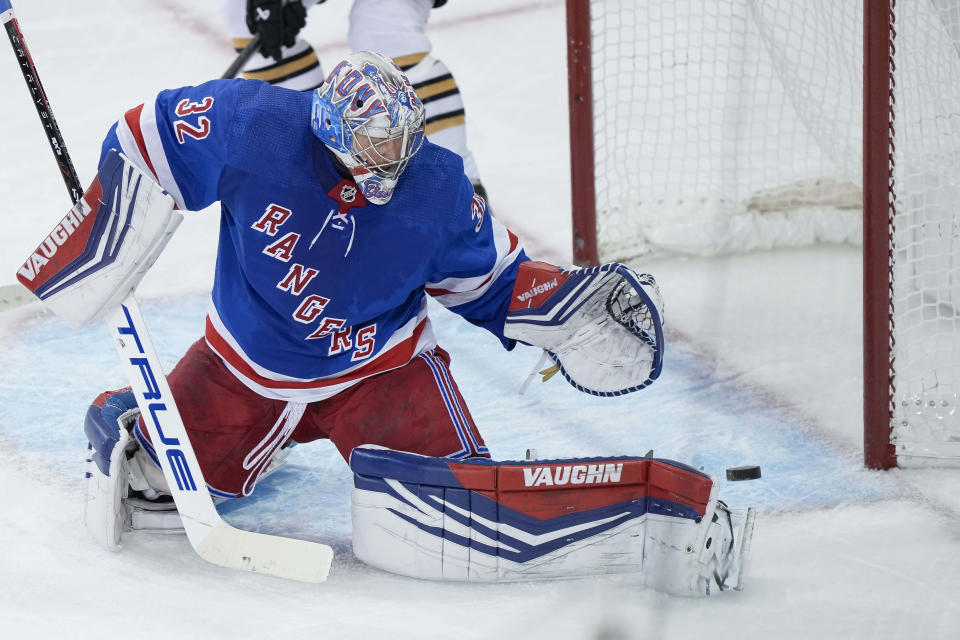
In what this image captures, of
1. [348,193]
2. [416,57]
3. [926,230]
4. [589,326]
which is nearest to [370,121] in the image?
[348,193]

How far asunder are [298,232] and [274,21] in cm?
155

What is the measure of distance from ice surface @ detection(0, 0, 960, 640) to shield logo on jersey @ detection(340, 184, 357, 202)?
60 centimetres

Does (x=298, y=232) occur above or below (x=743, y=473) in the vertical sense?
above

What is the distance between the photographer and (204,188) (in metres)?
2.11

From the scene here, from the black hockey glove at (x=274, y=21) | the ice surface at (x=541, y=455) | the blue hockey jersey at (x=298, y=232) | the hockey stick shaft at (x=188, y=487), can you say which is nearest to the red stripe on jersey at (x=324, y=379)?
the blue hockey jersey at (x=298, y=232)

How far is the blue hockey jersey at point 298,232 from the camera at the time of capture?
2.05m

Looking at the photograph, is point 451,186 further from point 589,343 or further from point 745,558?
point 745,558

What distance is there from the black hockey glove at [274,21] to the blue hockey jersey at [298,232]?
54.8 inches

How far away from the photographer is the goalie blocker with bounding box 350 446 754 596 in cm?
206

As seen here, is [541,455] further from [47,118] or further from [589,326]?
[47,118]

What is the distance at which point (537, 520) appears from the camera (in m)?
2.10

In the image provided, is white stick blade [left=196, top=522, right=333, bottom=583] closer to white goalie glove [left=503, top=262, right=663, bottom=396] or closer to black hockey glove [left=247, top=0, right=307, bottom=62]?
white goalie glove [left=503, top=262, right=663, bottom=396]

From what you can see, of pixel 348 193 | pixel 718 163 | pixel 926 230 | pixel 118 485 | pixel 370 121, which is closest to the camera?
pixel 370 121

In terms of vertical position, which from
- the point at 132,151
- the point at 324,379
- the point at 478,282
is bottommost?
the point at 324,379
